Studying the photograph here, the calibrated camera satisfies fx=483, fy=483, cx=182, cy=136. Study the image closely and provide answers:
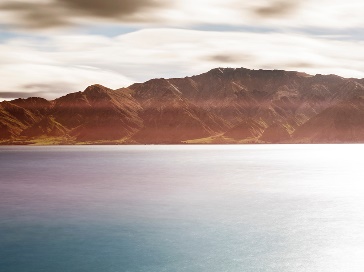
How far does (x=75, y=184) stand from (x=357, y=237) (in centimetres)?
7514

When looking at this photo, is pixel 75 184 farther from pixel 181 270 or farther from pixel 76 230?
pixel 181 270

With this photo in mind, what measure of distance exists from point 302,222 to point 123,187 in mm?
52651

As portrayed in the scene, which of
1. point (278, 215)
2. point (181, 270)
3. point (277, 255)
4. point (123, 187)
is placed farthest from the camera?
point (123, 187)

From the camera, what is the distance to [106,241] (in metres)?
48.2

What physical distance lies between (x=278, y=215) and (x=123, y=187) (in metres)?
47.3

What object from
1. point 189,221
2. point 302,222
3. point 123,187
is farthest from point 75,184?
point 302,222

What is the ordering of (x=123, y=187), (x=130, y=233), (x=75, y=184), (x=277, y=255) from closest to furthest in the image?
(x=277, y=255) < (x=130, y=233) < (x=123, y=187) < (x=75, y=184)

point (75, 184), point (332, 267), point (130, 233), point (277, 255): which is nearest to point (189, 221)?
point (130, 233)

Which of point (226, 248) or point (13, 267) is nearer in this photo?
point (13, 267)

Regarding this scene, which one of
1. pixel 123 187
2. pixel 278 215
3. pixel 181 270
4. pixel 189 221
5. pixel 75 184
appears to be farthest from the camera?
pixel 75 184

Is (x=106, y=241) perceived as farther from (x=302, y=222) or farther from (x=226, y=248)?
(x=302, y=222)

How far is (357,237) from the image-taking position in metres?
50.5

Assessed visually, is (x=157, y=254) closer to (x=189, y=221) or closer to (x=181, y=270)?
(x=181, y=270)

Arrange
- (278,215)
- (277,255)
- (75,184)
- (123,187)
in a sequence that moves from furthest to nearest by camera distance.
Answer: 1. (75,184)
2. (123,187)
3. (278,215)
4. (277,255)
